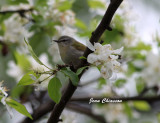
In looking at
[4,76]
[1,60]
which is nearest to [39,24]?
[1,60]

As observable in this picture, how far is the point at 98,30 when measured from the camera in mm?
1219

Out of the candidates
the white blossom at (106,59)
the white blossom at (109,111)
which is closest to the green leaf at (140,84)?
the white blossom at (109,111)

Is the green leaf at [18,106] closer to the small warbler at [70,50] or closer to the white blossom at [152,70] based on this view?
the small warbler at [70,50]

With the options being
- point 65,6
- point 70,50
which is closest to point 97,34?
point 70,50

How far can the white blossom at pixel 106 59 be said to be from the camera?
1260 mm

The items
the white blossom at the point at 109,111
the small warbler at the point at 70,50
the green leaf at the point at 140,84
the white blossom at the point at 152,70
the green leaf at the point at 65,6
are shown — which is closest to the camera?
the small warbler at the point at 70,50

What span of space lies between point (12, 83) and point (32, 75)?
2696 millimetres

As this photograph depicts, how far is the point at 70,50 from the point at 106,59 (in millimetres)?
724

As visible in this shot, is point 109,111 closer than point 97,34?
No

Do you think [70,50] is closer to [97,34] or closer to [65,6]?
[65,6]

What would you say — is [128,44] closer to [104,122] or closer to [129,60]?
[129,60]

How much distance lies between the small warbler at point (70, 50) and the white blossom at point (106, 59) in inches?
18.8

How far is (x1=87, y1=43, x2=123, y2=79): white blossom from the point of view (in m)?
1.26

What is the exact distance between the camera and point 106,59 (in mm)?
1292
